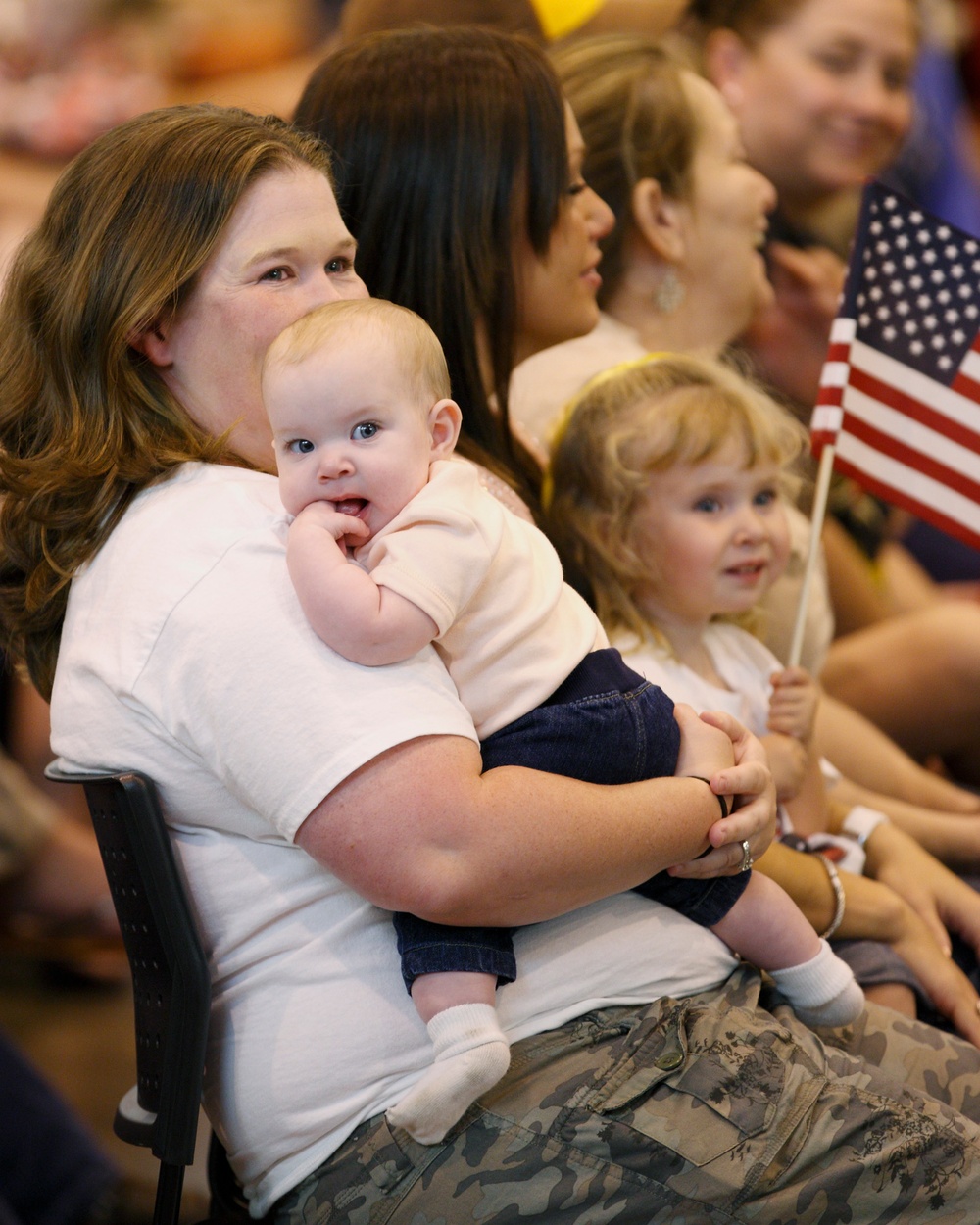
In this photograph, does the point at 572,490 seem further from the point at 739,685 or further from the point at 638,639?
the point at 739,685

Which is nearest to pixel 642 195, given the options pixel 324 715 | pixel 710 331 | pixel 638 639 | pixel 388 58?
pixel 710 331

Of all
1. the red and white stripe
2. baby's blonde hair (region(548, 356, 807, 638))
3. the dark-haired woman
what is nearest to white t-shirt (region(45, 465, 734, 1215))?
the dark-haired woman

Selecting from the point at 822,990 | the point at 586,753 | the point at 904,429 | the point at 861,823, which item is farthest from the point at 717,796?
the point at 904,429

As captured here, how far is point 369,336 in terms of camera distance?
125 centimetres

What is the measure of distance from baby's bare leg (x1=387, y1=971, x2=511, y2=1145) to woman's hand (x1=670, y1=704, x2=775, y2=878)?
28 cm

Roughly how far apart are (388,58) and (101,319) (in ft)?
2.14

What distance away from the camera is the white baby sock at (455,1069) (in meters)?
1.19

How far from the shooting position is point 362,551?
49.4 inches

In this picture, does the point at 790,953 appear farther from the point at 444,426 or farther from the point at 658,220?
the point at 658,220

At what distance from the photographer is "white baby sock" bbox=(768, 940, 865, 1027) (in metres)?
1.49

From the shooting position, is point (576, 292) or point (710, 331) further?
point (710, 331)

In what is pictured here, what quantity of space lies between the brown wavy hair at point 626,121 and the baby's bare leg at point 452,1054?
1.46 metres

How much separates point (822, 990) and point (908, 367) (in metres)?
1.02

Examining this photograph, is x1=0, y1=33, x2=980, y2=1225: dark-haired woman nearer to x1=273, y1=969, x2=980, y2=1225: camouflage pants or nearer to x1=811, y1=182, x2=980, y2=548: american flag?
x1=273, y1=969, x2=980, y2=1225: camouflage pants
